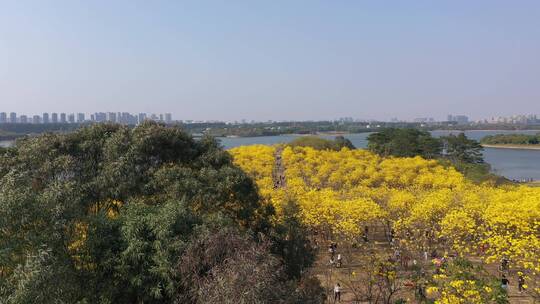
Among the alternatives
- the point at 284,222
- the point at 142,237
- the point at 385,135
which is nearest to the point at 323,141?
the point at 385,135

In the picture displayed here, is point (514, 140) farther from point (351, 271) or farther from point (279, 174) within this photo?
point (351, 271)

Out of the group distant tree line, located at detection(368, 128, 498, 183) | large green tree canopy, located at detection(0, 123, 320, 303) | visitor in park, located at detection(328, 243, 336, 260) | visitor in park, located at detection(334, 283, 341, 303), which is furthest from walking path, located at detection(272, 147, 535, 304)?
distant tree line, located at detection(368, 128, 498, 183)

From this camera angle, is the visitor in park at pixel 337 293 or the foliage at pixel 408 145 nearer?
the visitor in park at pixel 337 293

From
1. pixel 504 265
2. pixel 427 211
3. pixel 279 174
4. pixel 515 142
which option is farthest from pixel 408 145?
pixel 515 142

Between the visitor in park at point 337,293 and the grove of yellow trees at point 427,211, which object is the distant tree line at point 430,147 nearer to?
the grove of yellow trees at point 427,211

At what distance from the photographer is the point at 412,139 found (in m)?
53.7

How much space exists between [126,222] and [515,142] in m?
117

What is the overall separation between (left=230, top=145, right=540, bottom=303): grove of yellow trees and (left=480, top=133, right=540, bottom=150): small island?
8377 cm

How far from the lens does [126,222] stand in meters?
10.0

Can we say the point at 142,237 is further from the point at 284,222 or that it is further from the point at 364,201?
the point at 364,201

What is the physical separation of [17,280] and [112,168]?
20.7 feet

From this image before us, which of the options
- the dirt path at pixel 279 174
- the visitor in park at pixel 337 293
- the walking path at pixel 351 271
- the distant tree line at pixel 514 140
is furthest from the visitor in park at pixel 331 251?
the distant tree line at pixel 514 140

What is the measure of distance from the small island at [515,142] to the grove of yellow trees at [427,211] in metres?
83.8

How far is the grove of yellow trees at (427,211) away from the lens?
14883 millimetres
